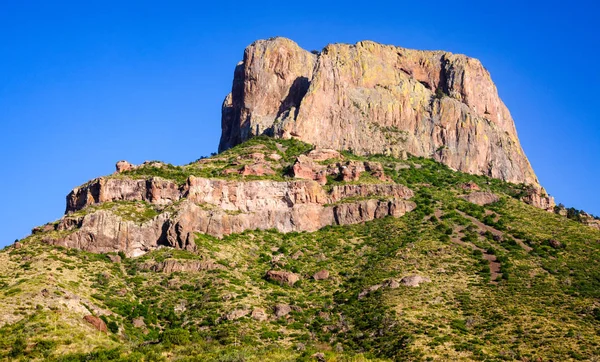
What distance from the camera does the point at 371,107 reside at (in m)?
165

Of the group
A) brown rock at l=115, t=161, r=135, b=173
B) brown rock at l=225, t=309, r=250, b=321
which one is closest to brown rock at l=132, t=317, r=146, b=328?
brown rock at l=225, t=309, r=250, b=321

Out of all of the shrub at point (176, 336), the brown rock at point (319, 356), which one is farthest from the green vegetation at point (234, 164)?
the brown rock at point (319, 356)

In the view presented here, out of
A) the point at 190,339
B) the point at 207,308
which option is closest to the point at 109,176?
the point at 207,308

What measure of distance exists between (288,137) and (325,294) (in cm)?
5202

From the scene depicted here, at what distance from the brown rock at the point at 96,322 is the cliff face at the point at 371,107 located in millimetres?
70298

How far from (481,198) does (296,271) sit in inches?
1655

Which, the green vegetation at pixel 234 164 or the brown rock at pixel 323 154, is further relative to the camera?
the brown rock at pixel 323 154

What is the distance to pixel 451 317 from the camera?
8581cm

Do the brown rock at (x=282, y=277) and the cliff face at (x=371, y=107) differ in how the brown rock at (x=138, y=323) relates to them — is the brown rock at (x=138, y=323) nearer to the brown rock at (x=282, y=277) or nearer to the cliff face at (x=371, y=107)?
the brown rock at (x=282, y=277)

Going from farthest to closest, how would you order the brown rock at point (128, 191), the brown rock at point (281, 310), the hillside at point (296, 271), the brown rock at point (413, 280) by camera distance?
the brown rock at point (128, 191) → the brown rock at point (413, 280) → the brown rock at point (281, 310) → the hillside at point (296, 271)

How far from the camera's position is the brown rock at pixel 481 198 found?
131625mm

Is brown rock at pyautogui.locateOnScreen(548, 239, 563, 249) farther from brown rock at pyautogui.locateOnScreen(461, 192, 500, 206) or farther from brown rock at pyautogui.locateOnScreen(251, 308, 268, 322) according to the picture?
brown rock at pyautogui.locateOnScreen(251, 308, 268, 322)

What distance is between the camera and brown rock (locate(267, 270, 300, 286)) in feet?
330

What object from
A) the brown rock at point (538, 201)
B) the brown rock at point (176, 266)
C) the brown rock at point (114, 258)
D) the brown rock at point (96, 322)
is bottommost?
the brown rock at point (96, 322)
